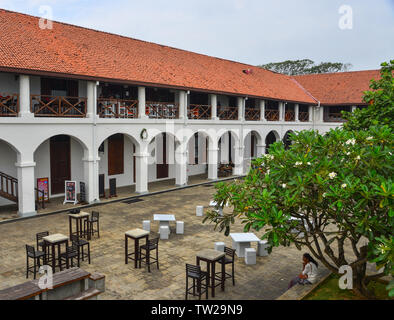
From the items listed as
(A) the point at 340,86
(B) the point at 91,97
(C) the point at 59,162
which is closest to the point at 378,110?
(B) the point at 91,97

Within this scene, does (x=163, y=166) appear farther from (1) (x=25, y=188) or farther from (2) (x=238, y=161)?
(1) (x=25, y=188)

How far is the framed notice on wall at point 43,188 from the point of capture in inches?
635

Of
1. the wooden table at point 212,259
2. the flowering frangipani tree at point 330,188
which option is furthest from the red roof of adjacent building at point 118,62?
the flowering frangipani tree at point 330,188

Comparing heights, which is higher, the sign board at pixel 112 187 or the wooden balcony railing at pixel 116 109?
the wooden balcony railing at pixel 116 109

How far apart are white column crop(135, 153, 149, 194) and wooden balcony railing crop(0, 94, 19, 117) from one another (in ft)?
19.8

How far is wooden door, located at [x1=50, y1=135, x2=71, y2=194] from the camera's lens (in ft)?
57.9

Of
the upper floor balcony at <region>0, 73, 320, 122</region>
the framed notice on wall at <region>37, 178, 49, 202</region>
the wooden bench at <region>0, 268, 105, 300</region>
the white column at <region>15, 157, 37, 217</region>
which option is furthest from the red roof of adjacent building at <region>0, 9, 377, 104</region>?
the wooden bench at <region>0, 268, 105, 300</region>

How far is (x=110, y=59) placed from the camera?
18.3 metres

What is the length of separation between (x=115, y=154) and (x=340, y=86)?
22082 millimetres

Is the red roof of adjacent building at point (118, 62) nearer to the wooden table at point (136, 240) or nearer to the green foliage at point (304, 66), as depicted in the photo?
the wooden table at point (136, 240)

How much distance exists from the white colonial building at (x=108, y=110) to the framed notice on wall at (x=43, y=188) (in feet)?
0.86

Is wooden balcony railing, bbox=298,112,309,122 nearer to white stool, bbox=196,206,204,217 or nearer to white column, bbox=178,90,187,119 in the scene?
white column, bbox=178,90,187,119
